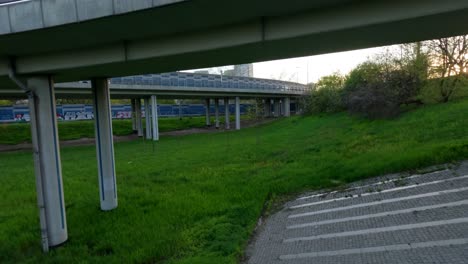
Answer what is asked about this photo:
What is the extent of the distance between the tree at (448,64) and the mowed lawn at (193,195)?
730 cm

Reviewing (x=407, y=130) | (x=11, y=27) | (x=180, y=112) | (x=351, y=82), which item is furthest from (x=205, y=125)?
(x=11, y=27)

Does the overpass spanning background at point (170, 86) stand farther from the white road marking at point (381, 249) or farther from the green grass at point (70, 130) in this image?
the white road marking at point (381, 249)

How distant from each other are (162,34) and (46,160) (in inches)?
143

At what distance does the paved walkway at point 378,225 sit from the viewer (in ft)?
14.4

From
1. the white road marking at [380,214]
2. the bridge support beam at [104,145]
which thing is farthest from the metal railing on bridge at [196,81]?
the white road marking at [380,214]

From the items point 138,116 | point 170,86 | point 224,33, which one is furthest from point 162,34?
point 138,116

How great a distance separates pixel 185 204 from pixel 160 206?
0.65 m

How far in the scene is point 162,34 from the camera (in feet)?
17.3

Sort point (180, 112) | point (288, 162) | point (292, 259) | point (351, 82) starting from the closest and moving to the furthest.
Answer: point (292, 259) → point (288, 162) → point (351, 82) → point (180, 112)

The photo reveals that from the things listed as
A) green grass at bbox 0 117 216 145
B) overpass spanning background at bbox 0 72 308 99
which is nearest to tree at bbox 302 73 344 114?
overpass spanning background at bbox 0 72 308 99

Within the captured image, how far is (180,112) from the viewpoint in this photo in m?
60.2

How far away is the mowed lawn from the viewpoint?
5766 mm

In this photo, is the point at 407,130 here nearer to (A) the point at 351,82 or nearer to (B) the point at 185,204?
(B) the point at 185,204

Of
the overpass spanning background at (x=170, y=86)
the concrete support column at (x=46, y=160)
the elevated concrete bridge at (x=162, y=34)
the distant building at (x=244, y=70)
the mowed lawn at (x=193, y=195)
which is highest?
the distant building at (x=244, y=70)
